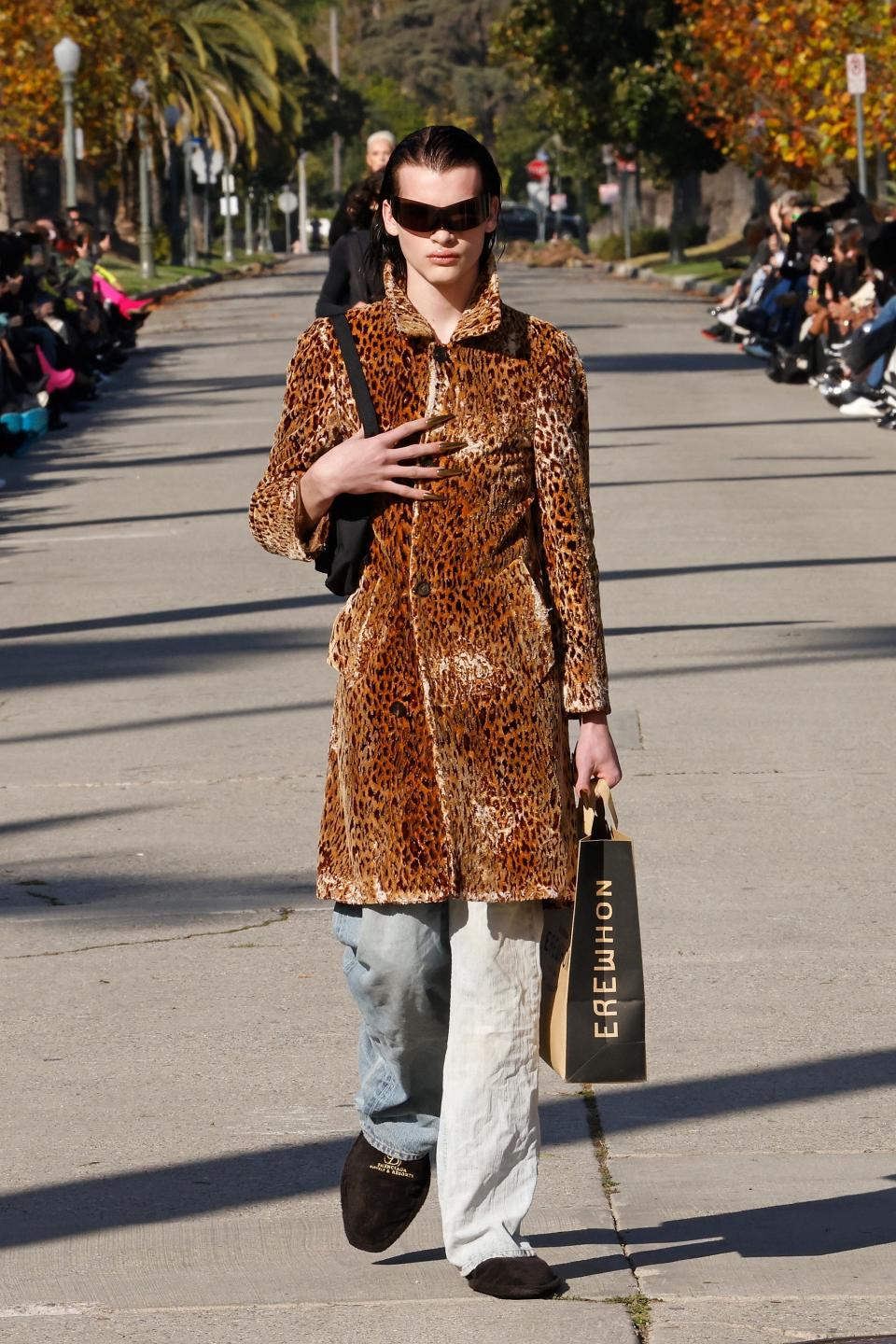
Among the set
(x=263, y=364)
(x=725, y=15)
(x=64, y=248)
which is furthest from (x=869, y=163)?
(x=64, y=248)

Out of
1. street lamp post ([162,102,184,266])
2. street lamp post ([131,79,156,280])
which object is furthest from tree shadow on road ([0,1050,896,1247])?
street lamp post ([162,102,184,266])

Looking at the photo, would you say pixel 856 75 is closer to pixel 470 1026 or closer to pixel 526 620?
pixel 526 620

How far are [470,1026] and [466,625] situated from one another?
633mm

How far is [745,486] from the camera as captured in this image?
17.2m

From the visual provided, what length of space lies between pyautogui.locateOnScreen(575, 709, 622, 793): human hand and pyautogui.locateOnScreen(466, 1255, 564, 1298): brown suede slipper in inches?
30.1

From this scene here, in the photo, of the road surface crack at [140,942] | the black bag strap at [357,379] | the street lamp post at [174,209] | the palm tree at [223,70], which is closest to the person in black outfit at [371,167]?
the road surface crack at [140,942]

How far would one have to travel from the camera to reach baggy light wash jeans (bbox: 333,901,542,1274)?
4094 millimetres

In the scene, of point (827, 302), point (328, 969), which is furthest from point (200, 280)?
point (328, 969)

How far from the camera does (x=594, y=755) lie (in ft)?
13.7

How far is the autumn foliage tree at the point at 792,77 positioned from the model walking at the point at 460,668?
30414 mm

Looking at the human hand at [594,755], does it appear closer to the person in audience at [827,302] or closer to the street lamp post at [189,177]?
the person in audience at [827,302]

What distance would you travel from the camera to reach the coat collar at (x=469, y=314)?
13.4 feet

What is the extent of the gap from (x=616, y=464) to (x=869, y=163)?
3031 centimetres

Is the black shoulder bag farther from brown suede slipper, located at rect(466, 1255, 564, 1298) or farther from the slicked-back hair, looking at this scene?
brown suede slipper, located at rect(466, 1255, 564, 1298)
